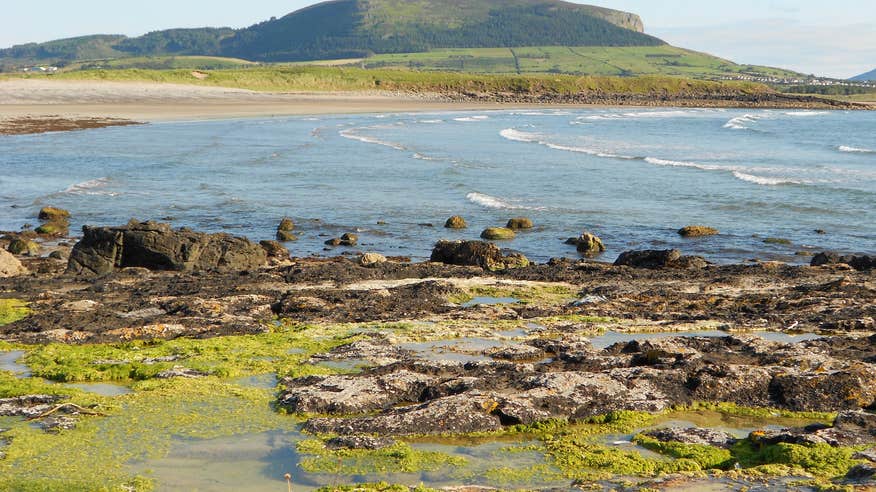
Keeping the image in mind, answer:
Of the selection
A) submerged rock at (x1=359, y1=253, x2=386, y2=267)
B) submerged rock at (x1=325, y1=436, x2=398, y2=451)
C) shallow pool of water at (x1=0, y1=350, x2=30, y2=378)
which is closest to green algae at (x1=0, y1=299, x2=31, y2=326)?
shallow pool of water at (x1=0, y1=350, x2=30, y2=378)

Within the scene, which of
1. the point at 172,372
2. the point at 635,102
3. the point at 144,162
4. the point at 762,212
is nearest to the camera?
the point at 172,372

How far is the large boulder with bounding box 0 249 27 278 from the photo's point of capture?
2191cm

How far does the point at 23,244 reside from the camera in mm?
26203

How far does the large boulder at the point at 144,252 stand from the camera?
2261cm

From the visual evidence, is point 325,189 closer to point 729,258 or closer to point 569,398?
point 729,258

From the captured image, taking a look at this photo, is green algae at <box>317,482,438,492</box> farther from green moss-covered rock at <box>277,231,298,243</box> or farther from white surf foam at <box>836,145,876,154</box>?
white surf foam at <box>836,145,876,154</box>

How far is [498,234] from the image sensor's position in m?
30.3

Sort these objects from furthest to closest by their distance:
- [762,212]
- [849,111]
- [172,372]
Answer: [849,111] → [762,212] → [172,372]

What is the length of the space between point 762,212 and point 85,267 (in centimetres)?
2664

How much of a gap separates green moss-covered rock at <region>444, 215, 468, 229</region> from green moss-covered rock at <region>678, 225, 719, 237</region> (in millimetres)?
7757

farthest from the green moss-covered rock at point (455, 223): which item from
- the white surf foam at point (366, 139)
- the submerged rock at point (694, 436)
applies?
the white surf foam at point (366, 139)

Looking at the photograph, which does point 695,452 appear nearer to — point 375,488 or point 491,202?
point 375,488

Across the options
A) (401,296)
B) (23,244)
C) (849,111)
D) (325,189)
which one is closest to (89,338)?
(401,296)

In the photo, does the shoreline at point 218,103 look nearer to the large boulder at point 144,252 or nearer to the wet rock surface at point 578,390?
the large boulder at point 144,252
